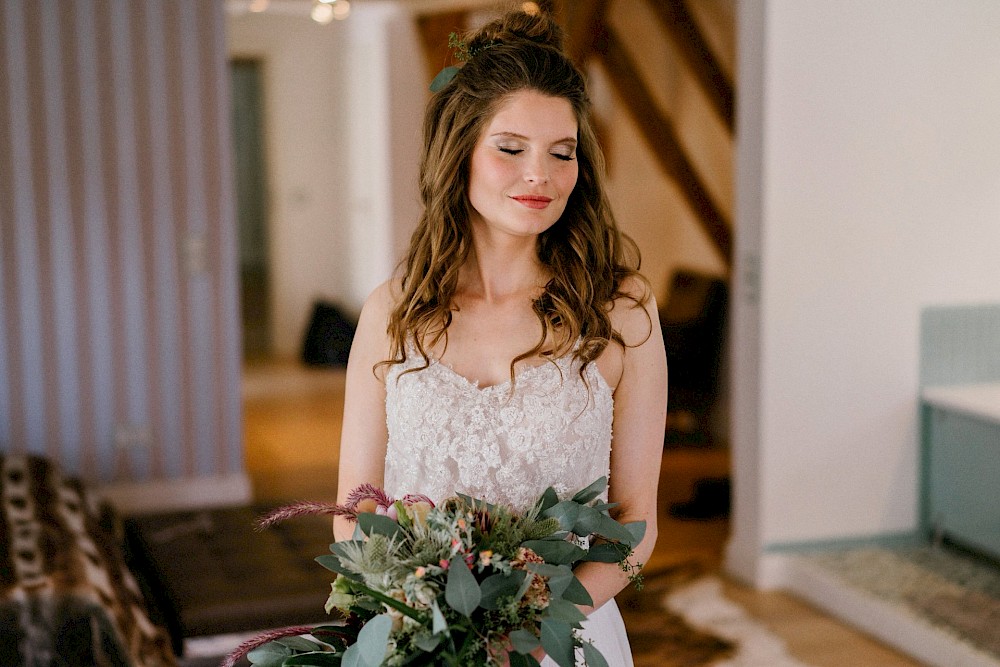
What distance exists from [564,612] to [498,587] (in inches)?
3.3

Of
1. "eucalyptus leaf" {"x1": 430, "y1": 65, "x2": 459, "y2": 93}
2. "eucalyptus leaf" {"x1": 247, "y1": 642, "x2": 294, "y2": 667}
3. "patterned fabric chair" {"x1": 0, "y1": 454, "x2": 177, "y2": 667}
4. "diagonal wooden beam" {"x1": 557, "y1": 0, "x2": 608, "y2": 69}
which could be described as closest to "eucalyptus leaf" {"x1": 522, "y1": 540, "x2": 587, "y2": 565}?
"eucalyptus leaf" {"x1": 247, "y1": 642, "x2": 294, "y2": 667}

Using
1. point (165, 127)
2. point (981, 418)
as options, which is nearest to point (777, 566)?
point (981, 418)

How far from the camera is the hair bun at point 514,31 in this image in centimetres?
162

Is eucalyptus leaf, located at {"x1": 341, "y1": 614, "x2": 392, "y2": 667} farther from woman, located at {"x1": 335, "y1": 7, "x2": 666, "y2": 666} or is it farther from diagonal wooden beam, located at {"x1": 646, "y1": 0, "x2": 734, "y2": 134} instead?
diagonal wooden beam, located at {"x1": 646, "y1": 0, "x2": 734, "y2": 134}

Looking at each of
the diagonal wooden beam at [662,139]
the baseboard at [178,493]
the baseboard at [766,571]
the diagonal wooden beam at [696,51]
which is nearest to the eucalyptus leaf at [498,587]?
the baseboard at [766,571]

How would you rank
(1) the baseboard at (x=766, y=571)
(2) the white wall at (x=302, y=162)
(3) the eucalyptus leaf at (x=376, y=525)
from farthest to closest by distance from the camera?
(2) the white wall at (x=302, y=162), (1) the baseboard at (x=766, y=571), (3) the eucalyptus leaf at (x=376, y=525)

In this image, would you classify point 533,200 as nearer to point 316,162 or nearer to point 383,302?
point 383,302

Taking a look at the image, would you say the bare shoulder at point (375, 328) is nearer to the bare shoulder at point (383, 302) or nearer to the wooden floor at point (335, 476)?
the bare shoulder at point (383, 302)

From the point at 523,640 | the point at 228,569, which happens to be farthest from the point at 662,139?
the point at 523,640

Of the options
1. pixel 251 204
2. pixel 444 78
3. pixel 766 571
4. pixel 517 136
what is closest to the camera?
pixel 517 136

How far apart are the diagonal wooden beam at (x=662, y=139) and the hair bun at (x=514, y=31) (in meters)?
3.80

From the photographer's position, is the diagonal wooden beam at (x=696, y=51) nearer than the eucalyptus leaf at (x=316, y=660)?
No

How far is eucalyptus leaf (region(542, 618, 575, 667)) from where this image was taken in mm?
1278

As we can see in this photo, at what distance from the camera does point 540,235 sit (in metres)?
1.69
